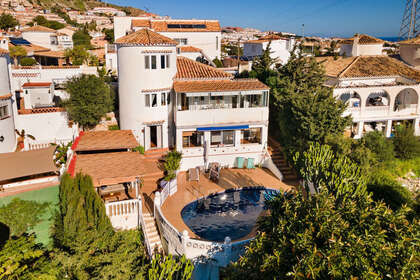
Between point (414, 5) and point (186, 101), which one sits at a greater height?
point (414, 5)

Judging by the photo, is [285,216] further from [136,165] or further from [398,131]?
[398,131]

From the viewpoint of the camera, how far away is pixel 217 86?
31484 mm

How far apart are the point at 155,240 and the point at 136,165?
5.18 metres

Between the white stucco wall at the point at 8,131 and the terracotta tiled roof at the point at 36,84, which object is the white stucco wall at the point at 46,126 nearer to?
the white stucco wall at the point at 8,131

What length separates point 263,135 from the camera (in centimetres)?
3222

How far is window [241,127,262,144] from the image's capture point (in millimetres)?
33906

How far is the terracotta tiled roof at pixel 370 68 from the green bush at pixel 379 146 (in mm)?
8239

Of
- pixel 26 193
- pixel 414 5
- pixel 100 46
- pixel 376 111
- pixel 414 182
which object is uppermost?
pixel 414 5

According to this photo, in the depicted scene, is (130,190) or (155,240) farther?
(130,190)

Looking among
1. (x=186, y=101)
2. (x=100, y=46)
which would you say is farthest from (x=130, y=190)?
(x=100, y=46)

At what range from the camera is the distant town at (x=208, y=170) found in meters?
13.6

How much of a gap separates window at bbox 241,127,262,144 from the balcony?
2.38 m

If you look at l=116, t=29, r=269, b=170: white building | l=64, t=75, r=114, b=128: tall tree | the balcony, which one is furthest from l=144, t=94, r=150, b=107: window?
l=64, t=75, r=114, b=128: tall tree

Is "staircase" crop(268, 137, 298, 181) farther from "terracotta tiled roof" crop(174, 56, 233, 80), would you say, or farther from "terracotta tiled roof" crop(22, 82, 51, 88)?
"terracotta tiled roof" crop(22, 82, 51, 88)
